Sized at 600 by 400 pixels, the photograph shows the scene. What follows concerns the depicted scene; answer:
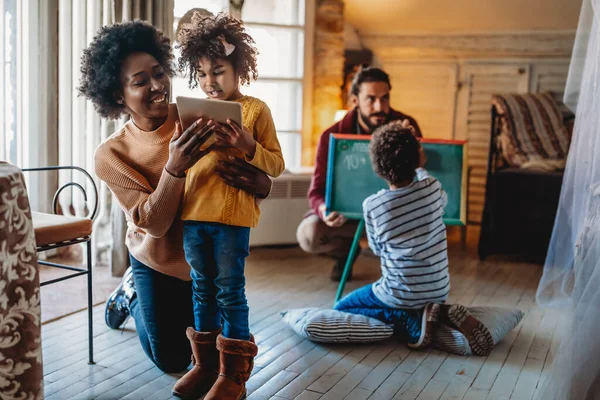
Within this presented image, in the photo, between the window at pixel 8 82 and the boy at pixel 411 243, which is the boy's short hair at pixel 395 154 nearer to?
the boy at pixel 411 243

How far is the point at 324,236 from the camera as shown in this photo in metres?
3.66

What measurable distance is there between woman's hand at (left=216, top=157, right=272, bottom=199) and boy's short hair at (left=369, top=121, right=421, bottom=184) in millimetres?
724

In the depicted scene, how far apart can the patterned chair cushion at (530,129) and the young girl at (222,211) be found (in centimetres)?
270

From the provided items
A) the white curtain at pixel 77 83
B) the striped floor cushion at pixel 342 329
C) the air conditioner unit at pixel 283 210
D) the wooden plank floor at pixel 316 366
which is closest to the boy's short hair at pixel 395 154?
the striped floor cushion at pixel 342 329

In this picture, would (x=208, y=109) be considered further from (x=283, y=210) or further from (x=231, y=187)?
(x=283, y=210)

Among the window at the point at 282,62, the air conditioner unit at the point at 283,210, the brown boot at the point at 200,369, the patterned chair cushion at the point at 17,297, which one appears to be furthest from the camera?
the window at the point at 282,62

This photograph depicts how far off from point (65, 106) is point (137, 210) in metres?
1.89

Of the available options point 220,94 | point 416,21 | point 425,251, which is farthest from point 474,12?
point 220,94

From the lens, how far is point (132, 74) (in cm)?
229

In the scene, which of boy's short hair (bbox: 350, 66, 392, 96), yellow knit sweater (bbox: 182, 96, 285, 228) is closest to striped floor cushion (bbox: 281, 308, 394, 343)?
yellow knit sweater (bbox: 182, 96, 285, 228)

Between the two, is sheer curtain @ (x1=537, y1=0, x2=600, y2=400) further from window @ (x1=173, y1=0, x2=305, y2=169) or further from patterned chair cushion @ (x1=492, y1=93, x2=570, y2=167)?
window @ (x1=173, y1=0, x2=305, y2=169)

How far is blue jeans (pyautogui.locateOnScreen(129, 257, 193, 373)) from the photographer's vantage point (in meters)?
2.42

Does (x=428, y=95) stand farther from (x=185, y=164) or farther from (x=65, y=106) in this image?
(x=185, y=164)

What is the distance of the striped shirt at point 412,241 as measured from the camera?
2.70 meters
